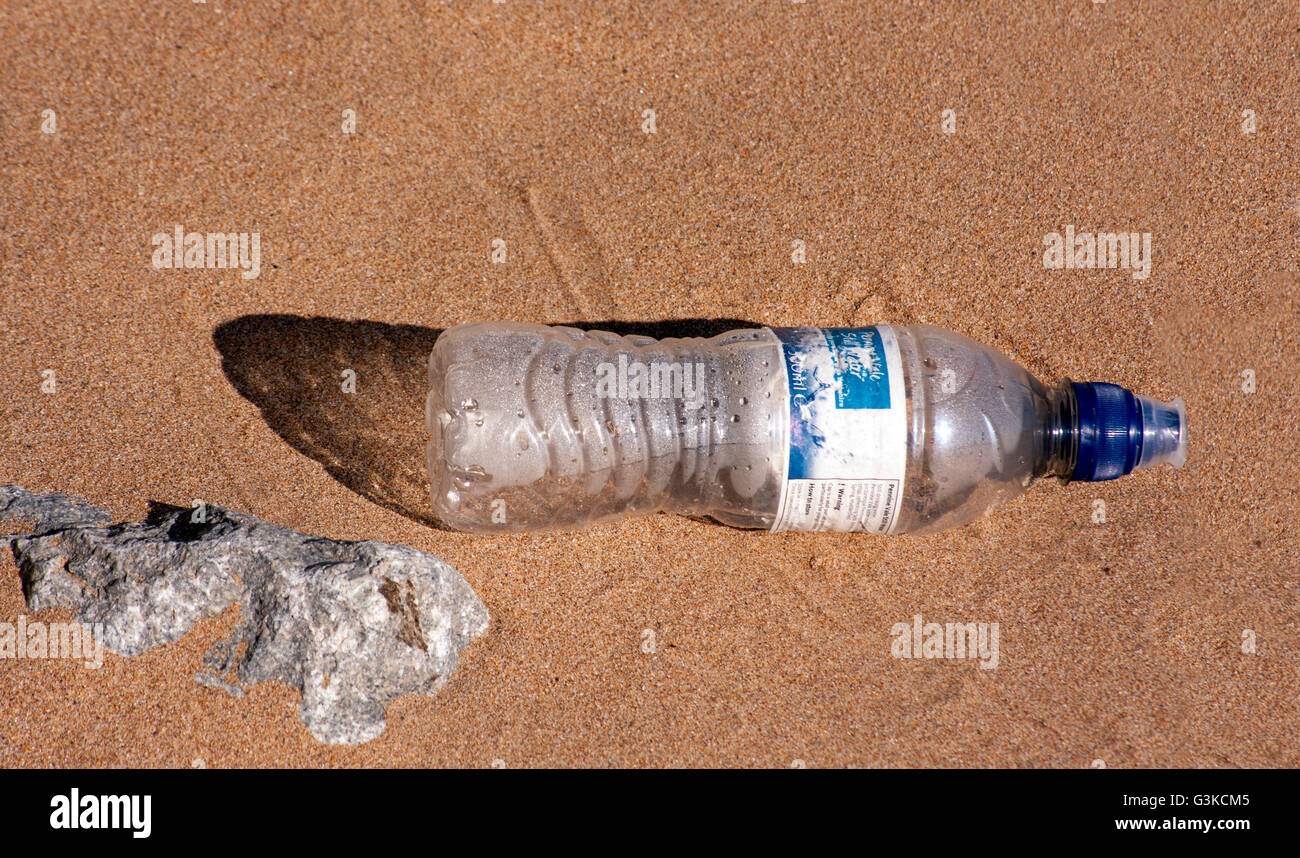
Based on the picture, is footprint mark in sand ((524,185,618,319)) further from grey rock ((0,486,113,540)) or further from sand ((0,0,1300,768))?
grey rock ((0,486,113,540))

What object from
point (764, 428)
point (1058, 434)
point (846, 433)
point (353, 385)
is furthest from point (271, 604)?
point (1058, 434)

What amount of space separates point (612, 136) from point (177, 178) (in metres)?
1.24

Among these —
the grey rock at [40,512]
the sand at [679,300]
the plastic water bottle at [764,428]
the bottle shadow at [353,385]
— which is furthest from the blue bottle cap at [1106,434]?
the grey rock at [40,512]

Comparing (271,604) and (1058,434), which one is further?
(1058,434)

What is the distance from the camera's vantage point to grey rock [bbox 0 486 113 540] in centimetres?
213

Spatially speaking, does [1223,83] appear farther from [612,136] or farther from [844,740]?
[844,740]

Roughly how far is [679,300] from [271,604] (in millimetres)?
1269

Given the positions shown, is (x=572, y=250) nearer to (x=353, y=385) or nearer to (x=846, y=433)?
(x=353, y=385)

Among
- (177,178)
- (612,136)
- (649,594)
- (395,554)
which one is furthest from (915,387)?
(177,178)

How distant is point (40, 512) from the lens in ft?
7.12

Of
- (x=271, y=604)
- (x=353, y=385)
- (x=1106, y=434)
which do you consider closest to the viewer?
(x=271, y=604)

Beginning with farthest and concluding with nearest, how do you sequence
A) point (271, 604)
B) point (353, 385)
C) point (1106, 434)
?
point (353, 385)
point (1106, 434)
point (271, 604)

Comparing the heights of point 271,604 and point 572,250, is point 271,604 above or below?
below

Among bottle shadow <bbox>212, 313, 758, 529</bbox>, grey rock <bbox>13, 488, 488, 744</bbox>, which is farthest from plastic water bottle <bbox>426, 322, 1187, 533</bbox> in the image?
grey rock <bbox>13, 488, 488, 744</bbox>
